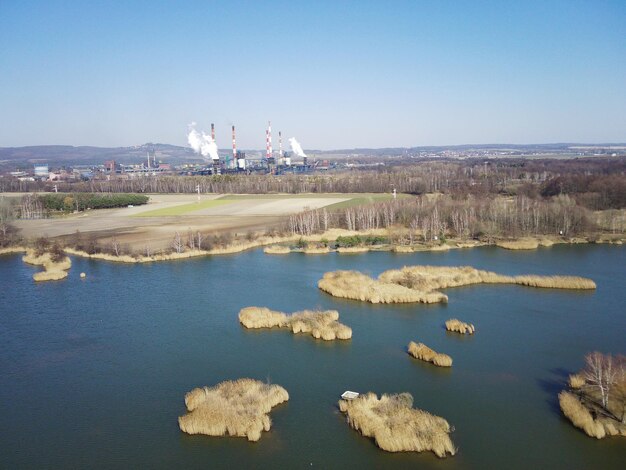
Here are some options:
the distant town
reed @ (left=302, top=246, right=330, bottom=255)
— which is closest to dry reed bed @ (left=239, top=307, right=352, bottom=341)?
reed @ (left=302, top=246, right=330, bottom=255)

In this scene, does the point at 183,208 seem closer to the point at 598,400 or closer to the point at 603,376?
the point at 603,376

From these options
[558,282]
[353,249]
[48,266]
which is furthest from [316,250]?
[48,266]

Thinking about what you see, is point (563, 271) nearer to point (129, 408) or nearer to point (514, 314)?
point (514, 314)

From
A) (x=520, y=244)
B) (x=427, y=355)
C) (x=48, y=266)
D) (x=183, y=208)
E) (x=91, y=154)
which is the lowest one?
(x=427, y=355)

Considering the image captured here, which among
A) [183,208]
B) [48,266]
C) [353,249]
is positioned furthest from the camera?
[183,208]

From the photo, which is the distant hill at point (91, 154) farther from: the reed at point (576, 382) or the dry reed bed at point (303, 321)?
the reed at point (576, 382)

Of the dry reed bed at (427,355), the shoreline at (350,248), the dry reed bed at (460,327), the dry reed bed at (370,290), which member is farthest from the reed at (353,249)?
the dry reed bed at (427,355)

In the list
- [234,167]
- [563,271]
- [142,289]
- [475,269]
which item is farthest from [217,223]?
[234,167]
